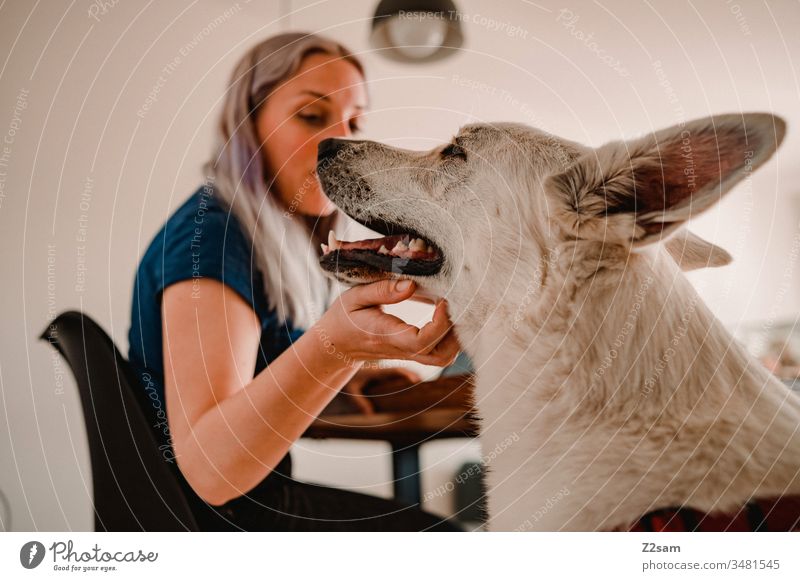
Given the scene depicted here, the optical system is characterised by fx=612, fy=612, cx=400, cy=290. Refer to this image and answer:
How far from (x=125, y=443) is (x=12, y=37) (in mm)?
917

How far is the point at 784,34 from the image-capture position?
4.50 feet

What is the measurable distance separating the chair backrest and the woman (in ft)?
0.11

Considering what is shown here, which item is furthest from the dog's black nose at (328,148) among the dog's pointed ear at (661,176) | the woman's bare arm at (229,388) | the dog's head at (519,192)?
the dog's pointed ear at (661,176)

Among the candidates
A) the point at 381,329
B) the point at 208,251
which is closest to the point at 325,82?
the point at 208,251

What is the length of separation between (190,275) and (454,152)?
0.59m

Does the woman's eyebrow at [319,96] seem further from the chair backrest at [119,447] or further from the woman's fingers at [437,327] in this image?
the chair backrest at [119,447]

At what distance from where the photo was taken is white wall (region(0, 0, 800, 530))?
128cm

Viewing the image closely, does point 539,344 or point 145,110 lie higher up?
point 145,110

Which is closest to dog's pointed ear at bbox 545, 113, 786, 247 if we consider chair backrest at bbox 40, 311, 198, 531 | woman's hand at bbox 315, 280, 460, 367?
woman's hand at bbox 315, 280, 460, 367

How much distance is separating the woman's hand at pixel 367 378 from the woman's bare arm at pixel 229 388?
0.02m

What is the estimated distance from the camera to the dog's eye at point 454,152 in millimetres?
1178

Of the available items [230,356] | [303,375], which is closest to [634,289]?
[303,375]

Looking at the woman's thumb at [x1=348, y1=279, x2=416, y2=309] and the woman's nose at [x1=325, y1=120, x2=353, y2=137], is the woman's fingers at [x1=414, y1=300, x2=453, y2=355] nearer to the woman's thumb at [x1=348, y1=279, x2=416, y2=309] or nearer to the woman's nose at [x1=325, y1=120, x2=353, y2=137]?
the woman's thumb at [x1=348, y1=279, x2=416, y2=309]

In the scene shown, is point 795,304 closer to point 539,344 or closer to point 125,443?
point 539,344
